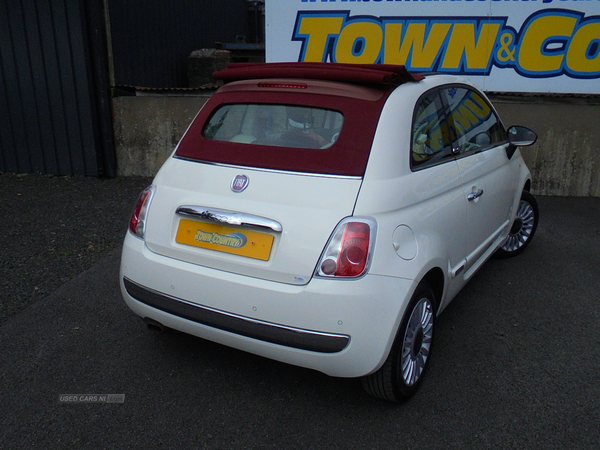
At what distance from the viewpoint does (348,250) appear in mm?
2461

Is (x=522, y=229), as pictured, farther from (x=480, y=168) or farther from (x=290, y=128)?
(x=290, y=128)

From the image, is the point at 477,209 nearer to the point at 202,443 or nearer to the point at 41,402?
the point at 202,443

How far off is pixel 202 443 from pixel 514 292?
282 cm

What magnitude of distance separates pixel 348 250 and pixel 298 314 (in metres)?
0.38

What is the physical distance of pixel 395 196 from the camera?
8.62 feet

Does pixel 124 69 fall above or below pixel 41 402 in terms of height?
above

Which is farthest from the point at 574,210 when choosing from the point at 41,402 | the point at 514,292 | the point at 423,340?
the point at 41,402

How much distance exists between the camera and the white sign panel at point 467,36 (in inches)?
290

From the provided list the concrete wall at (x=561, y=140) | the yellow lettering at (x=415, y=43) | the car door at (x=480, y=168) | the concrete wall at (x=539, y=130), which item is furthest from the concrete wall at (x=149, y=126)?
the car door at (x=480, y=168)

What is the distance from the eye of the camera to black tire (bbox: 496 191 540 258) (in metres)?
4.96

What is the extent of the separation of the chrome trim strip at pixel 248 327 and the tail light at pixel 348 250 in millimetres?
293

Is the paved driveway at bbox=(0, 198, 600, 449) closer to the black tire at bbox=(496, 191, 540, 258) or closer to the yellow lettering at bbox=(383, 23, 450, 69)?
the black tire at bbox=(496, 191, 540, 258)

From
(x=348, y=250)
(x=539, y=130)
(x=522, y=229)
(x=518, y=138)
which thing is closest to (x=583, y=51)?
(x=539, y=130)

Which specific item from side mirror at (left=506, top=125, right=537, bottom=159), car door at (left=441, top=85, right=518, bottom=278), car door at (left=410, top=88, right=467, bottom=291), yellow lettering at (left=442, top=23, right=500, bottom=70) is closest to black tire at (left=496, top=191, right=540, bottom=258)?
car door at (left=441, top=85, right=518, bottom=278)
